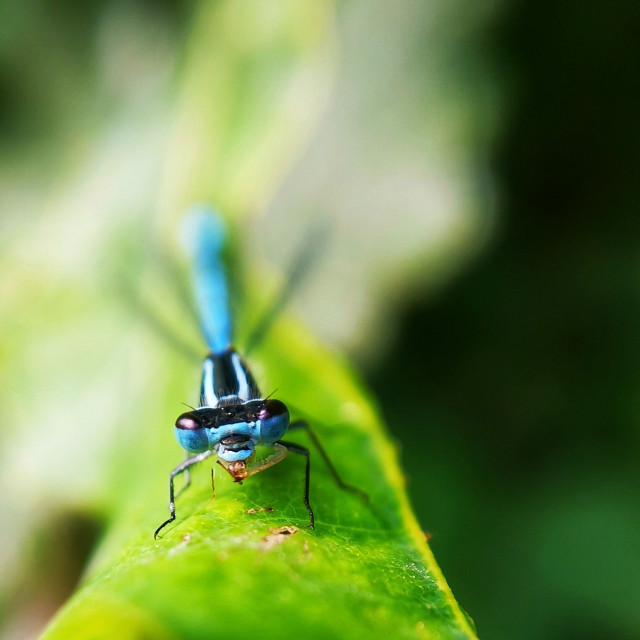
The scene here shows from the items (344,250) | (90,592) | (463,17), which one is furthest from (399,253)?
(90,592)

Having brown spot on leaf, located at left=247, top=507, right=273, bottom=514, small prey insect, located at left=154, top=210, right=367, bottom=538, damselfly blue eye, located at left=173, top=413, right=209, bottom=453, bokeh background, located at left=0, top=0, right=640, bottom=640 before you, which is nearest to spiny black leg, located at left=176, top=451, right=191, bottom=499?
small prey insect, located at left=154, top=210, right=367, bottom=538

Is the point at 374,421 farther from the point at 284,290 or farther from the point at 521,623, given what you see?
the point at 521,623

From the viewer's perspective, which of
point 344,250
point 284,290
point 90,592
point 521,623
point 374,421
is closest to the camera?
point 90,592

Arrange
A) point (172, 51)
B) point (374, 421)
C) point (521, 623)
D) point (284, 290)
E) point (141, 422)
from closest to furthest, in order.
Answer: point (374, 421) → point (141, 422) → point (284, 290) → point (521, 623) → point (172, 51)

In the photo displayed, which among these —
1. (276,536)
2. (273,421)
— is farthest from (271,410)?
(276,536)

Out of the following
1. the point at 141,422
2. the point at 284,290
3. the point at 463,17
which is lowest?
the point at 141,422

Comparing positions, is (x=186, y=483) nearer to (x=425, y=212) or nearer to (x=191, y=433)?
(x=191, y=433)

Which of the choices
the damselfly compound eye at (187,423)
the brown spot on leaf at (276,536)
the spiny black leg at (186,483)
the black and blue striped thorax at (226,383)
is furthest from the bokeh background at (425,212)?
the brown spot on leaf at (276,536)
